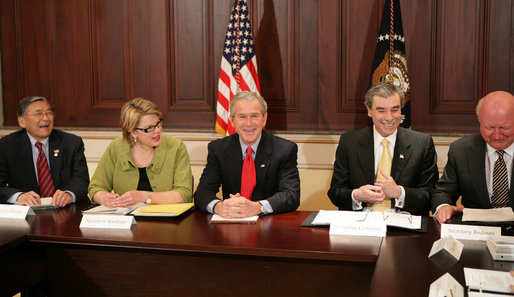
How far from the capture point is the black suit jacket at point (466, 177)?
104 inches

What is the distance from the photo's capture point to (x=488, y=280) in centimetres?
155

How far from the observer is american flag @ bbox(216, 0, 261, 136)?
14.0ft

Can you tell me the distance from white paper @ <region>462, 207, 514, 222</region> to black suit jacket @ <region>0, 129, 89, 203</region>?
2244mm

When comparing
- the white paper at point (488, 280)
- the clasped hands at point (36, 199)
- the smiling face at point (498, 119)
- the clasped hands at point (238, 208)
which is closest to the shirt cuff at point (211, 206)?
the clasped hands at point (238, 208)

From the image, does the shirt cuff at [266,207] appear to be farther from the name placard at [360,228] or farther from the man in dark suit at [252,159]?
the name placard at [360,228]

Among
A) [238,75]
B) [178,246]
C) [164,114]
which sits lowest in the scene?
[178,246]

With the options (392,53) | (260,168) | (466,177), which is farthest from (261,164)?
(392,53)

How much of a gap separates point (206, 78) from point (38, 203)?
7.33ft

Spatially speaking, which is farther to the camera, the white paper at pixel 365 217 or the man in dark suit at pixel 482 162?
the man in dark suit at pixel 482 162

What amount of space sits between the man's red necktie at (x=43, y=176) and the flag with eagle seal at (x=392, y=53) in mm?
2549

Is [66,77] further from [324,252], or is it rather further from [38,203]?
[324,252]

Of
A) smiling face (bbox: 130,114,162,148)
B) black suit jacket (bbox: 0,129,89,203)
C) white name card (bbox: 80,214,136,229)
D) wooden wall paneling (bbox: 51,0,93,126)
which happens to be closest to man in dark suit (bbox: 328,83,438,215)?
smiling face (bbox: 130,114,162,148)

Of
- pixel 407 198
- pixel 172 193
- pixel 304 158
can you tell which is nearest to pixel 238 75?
pixel 304 158

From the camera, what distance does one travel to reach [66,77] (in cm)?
498
